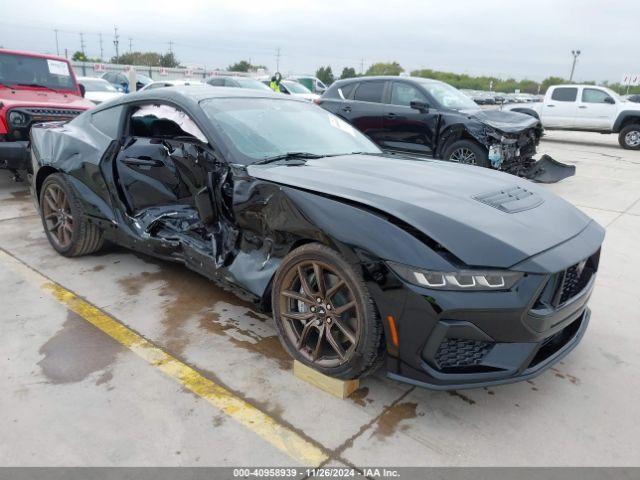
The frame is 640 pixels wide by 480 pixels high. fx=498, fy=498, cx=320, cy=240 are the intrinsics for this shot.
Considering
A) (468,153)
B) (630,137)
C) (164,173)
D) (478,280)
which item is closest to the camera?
(478,280)

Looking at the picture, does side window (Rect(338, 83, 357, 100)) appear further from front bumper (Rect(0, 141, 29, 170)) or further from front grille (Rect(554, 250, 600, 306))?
front grille (Rect(554, 250, 600, 306))

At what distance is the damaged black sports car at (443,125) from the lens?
7426 millimetres

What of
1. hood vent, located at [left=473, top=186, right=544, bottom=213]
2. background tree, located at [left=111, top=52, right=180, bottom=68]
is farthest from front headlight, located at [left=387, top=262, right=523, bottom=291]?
background tree, located at [left=111, top=52, right=180, bottom=68]

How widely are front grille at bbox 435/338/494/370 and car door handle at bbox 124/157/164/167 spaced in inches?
103

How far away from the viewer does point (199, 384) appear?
2.61 metres

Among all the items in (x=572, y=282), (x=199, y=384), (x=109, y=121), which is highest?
(x=109, y=121)

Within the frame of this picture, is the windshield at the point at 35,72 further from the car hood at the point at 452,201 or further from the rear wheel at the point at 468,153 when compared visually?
the car hood at the point at 452,201

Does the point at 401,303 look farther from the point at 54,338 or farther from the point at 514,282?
the point at 54,338

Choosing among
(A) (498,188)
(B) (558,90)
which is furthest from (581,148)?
(A) (498,188)

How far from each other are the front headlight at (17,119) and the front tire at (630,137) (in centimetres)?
1434

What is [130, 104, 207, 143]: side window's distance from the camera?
348cm

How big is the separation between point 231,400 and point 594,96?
50.0 ft

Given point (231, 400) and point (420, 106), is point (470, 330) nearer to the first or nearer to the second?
point (231, 400)

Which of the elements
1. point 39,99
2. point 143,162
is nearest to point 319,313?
point 143,162
